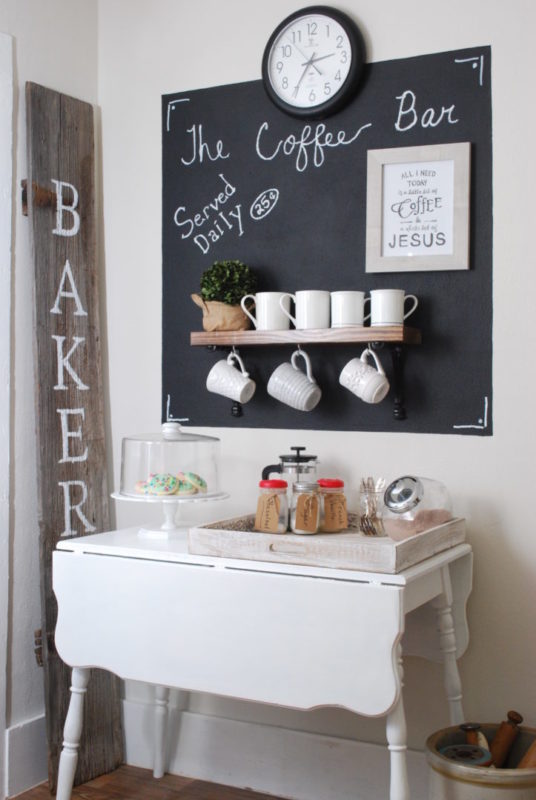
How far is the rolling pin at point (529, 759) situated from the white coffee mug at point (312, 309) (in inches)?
46.1

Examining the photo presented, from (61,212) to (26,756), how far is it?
1.63m

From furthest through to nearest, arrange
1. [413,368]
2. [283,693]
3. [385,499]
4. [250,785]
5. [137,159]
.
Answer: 1. [137,159]
2. [250,785]
3. [413,368]
4. [385,499]
5. [283,693]

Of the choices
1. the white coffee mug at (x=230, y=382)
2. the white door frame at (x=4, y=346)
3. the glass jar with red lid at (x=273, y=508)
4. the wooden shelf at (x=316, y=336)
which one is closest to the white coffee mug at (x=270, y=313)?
the wooden shelf at (x=316, y=336)

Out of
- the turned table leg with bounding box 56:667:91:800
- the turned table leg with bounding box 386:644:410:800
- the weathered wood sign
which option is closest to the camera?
the turned table leg with bounding box 386:644:410:800

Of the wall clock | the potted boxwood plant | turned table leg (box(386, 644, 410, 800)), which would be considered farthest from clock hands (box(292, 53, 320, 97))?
turned table leg (box(386, 644, 410, 800))

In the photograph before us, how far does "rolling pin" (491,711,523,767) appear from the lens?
2.30 meters

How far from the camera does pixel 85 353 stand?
9.86 ft

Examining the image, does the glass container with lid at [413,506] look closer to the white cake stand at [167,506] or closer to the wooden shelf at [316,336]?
the wooden shelf at [316,336]

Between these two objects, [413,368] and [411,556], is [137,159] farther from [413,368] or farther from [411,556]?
[411,556]

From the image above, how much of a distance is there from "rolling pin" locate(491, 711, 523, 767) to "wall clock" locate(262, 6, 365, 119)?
1.69 m

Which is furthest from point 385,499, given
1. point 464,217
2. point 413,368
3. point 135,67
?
point 135,67

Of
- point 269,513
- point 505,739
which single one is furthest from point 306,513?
point 505,739

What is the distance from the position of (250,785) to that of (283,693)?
846 mm

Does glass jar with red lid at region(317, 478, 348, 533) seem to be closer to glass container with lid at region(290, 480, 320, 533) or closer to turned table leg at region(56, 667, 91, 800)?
glass container with lid at region(290, 480, 320, 533)
